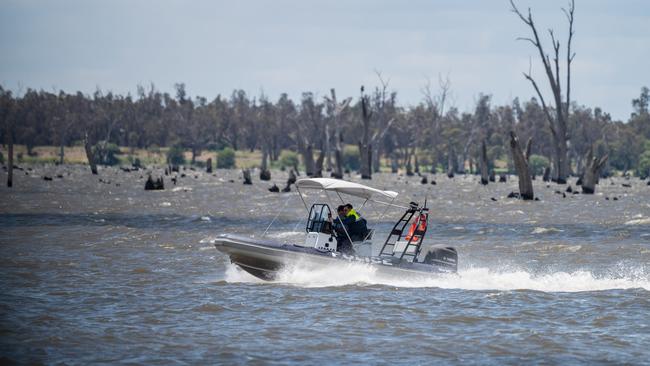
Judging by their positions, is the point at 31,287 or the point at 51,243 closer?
the point at 31,287

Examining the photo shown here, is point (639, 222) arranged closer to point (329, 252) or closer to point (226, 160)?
point (329, 252)

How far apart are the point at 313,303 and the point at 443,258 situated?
158 inches

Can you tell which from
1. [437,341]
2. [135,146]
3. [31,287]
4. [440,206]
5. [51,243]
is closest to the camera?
[437,341]

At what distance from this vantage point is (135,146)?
603 ft

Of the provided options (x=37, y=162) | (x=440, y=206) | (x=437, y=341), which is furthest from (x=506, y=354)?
(x=37, y=162)

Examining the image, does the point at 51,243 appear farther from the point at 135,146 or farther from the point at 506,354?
the point at 135,146

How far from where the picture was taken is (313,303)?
63.8 ft

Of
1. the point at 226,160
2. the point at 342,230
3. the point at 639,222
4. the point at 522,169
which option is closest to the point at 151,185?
the point at 522,169

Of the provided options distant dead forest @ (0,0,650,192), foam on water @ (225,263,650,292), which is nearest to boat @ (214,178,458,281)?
foam on water @ (225,263,650,292)

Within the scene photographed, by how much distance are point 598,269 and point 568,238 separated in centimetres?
863

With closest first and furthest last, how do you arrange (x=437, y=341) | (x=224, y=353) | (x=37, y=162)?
(x=224, y=353), (x=437, y=341), (x=37, y=162)

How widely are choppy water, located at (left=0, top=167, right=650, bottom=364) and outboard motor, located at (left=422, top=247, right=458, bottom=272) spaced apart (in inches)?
13.0

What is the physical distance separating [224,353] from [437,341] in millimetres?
3336

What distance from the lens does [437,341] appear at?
15867mm
